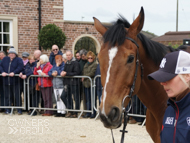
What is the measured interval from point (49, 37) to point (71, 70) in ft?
19.2

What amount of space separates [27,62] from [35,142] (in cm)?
435

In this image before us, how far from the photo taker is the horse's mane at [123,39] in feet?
10.0

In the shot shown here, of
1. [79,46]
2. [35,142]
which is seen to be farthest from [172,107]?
[79,46]

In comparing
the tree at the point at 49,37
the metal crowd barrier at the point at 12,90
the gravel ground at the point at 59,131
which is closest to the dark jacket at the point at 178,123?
the gravel ground at the point at 59,131

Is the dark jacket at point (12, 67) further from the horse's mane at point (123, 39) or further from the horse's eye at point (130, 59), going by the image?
the horse's eye at point (130, 59)

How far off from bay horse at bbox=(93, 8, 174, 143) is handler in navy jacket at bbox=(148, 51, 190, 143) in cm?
76

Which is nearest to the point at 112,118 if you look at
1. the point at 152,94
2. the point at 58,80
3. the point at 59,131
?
the point at 152,94

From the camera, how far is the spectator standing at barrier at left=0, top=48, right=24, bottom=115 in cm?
1005

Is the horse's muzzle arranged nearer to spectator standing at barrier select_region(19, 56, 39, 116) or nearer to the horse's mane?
the horse's mane

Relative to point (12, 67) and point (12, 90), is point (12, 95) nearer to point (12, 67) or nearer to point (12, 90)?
point (12, 90)

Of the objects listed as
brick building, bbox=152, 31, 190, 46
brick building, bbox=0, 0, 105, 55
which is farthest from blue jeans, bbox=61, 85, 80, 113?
brick building, bbox=0, 0, 105, 55

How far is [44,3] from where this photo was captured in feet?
52.8

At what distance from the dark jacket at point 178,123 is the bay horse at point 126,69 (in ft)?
2.31

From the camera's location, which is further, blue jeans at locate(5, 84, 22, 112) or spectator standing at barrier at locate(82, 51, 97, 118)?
blue jeans at locate(5, 84, 22, 112)
